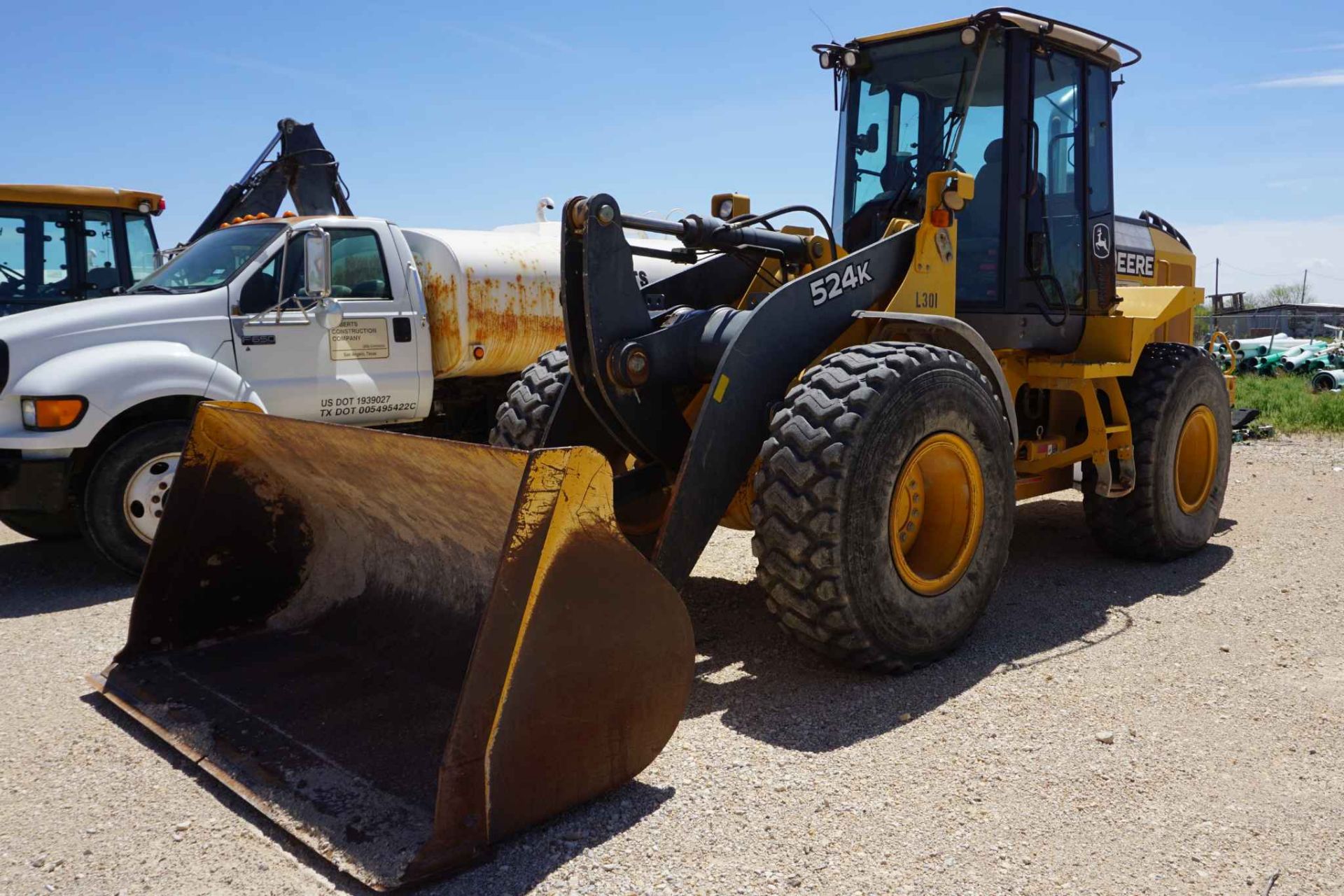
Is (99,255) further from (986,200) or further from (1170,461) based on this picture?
(1170,461)

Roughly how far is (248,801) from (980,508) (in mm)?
3037

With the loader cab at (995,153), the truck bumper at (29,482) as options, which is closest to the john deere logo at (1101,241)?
the loader cab at (995,153)

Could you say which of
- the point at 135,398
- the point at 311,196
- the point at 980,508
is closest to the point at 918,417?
the point at 980,508

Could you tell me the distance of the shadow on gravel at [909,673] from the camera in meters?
3.94

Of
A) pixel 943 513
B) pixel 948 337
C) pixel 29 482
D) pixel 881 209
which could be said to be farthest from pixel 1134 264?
pixel 29 482

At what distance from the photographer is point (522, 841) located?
3.00 m

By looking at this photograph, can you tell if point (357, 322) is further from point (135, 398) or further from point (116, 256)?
point (116, 256)

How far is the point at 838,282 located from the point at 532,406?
61.9 inches

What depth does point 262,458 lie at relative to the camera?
439 centimetres

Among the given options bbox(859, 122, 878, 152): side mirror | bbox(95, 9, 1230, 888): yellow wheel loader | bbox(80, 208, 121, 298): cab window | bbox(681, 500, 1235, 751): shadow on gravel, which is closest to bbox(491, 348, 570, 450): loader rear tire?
bbox(95, 9, 1230, 888): yellow wheel loader

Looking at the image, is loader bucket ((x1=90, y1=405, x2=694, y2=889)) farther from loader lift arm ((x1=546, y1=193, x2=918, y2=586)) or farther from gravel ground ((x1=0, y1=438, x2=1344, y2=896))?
loader lift arm ((x1=546, y1=193, x2=918, y2=586))

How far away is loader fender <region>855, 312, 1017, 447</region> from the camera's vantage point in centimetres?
465

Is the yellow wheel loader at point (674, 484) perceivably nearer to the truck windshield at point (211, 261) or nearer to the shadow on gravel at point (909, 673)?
the shadow on gravel at point (909, 673)

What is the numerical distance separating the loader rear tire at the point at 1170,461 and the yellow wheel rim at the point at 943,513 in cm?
190
